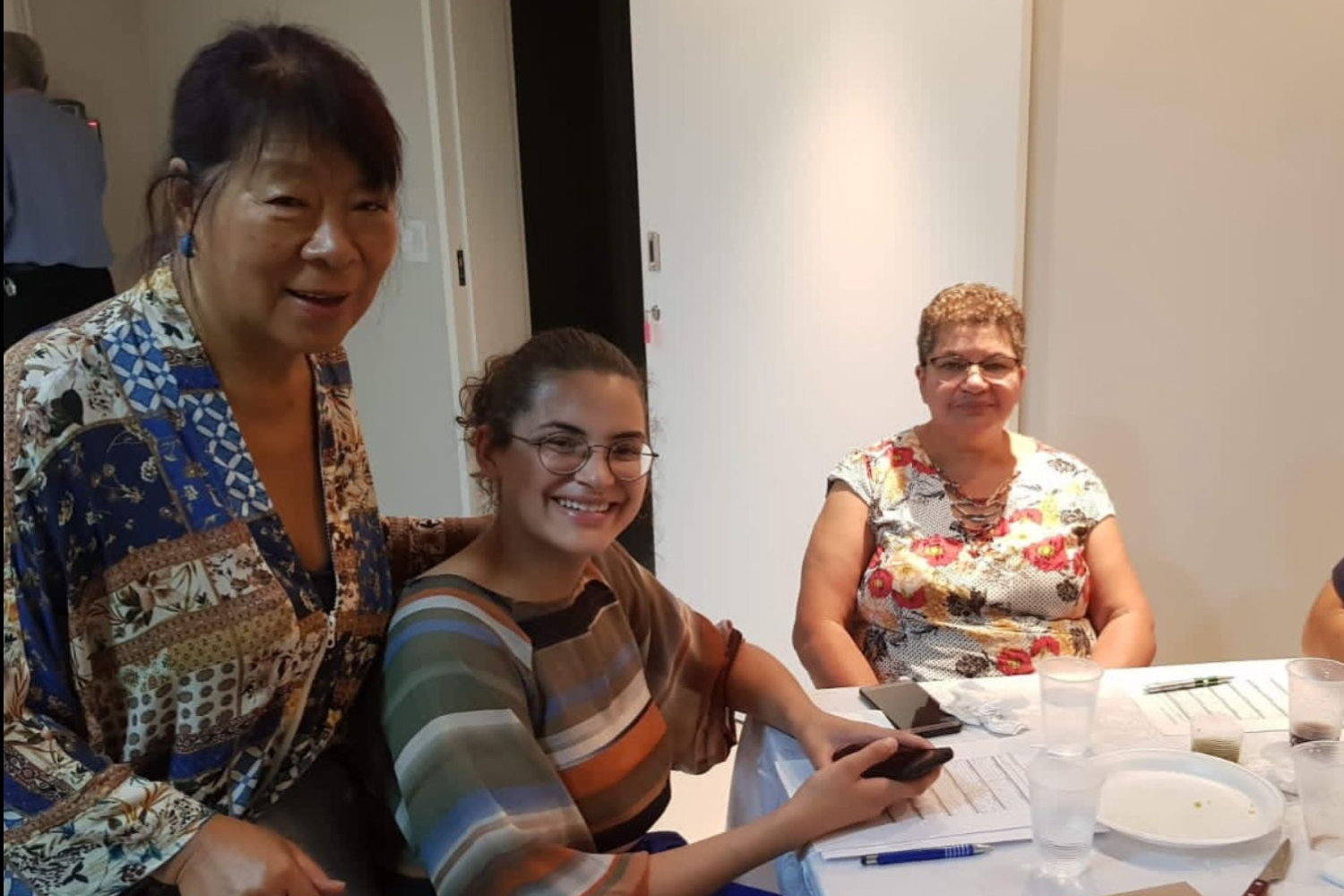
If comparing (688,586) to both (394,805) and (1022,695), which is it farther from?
(394,805)

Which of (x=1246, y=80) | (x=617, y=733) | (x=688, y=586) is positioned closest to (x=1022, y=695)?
(x=617, y=733)

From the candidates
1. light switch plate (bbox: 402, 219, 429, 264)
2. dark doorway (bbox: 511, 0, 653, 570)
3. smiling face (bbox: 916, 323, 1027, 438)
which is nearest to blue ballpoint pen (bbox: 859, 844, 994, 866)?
smiling face (bbox: 916, 323, 1027, 438)

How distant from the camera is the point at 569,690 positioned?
3.74 ft

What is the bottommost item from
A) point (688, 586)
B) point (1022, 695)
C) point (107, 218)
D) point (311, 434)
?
point (688, 586)

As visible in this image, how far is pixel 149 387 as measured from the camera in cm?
97

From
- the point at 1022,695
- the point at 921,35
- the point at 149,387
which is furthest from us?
the point at 921,35

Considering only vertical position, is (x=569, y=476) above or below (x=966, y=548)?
above

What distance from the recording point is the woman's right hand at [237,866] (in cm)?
88

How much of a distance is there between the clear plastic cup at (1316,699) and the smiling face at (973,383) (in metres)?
0.73

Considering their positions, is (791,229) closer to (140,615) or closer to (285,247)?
Result: (285,247)

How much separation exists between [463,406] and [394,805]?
0.52 m

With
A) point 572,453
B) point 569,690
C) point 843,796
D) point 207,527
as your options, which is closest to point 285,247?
point 207,527

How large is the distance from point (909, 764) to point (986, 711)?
0.71ft

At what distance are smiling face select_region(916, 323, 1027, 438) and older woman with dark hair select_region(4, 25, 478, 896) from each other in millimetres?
1076
